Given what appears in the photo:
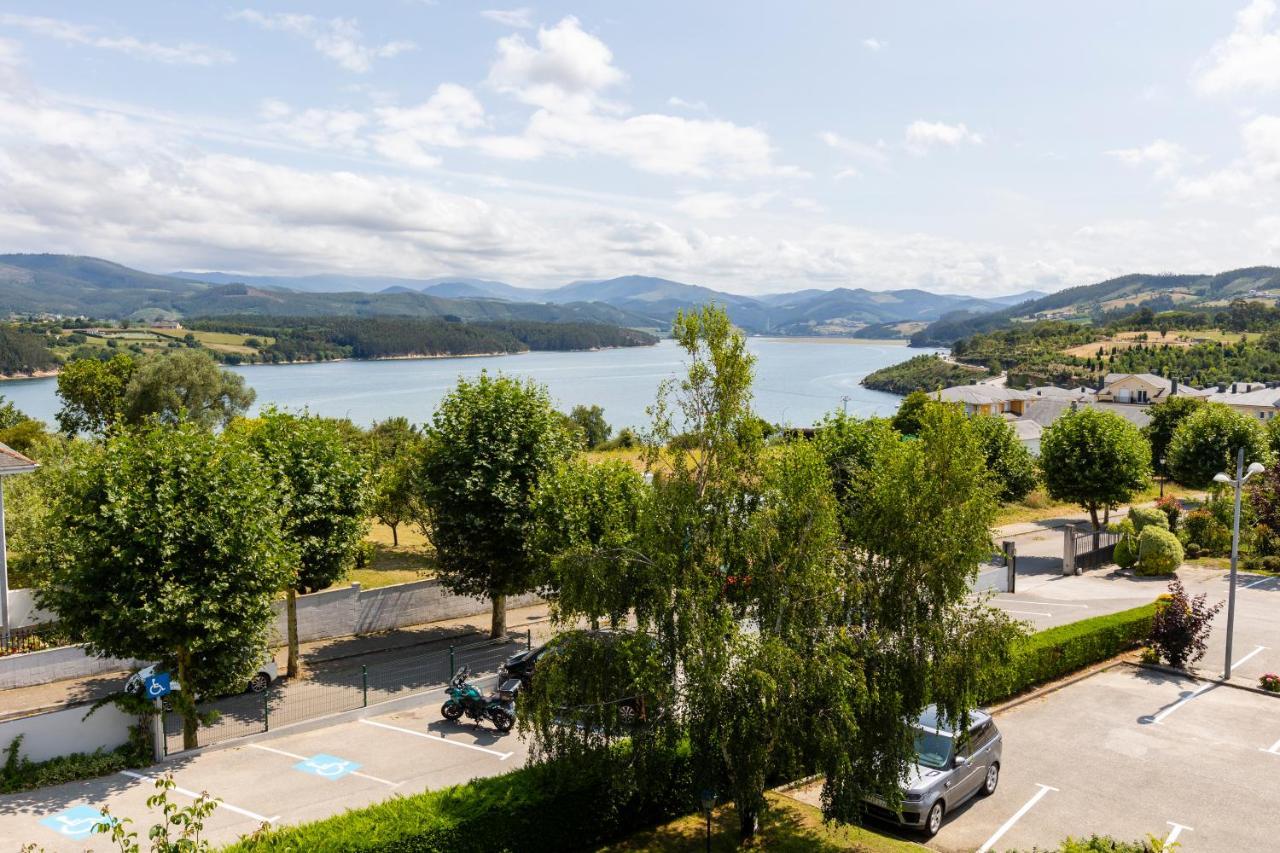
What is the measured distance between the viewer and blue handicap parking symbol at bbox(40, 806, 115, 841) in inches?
559

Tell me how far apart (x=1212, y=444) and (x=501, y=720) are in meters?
47.7

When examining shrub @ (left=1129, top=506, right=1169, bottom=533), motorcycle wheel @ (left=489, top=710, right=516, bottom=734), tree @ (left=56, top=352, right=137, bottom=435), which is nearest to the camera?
motorcycle wheel @ (left=489, top=710, right=516, bottom=734)

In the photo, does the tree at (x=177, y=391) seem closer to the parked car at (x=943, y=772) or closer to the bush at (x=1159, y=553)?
the bush at (x=1159, y=553)

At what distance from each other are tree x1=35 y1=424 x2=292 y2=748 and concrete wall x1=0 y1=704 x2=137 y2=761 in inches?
48.5

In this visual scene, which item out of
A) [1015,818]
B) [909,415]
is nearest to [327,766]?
[1015,818]

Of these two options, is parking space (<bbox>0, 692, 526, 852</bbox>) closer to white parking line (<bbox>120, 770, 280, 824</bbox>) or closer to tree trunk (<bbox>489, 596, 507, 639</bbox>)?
white parking line (<bbox>120, 770, 280, 824</bbox>)

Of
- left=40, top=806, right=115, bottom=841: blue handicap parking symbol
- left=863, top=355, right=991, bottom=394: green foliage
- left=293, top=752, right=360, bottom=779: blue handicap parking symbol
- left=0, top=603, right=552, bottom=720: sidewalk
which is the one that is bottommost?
left=0, top=603, right=552, bottom=720: sidewalk

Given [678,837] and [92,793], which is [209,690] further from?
[678,837]

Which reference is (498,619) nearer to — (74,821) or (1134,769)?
(74,821)

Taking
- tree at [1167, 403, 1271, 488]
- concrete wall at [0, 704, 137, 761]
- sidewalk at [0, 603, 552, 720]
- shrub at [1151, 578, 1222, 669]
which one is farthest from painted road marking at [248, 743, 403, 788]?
tree at [1167, 403, 1271, 488]

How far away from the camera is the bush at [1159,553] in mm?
34344

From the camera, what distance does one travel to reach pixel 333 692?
2227cm

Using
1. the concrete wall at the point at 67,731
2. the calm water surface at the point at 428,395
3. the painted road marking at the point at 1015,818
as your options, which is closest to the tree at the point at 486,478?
the concrete wall at the point at 67,731

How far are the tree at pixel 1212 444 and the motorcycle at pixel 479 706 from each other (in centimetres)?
4518
